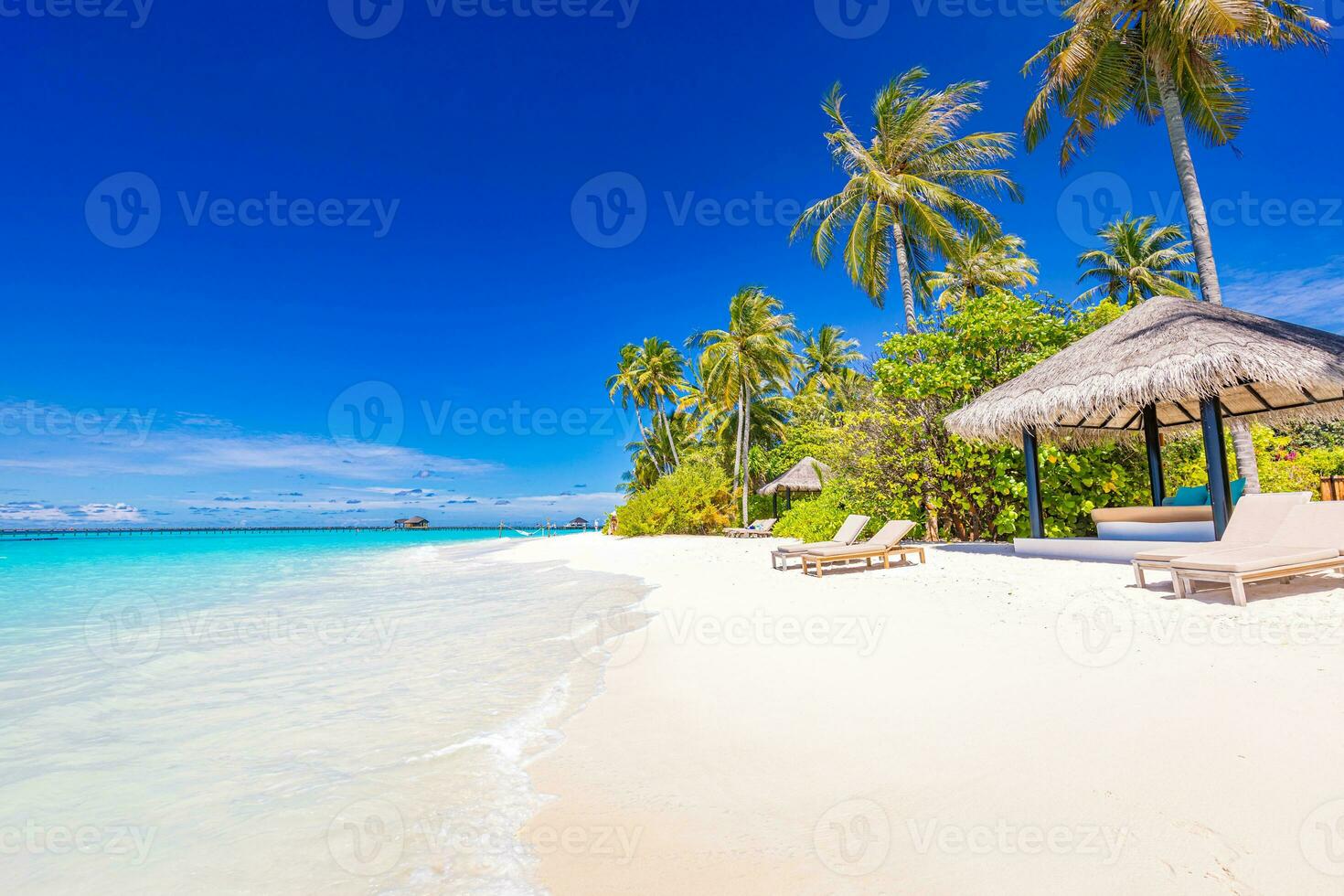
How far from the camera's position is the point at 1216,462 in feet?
23.8

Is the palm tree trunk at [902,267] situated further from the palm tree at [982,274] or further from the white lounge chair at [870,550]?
the white lounge chair at [870,550]

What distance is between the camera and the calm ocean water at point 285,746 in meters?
2.36

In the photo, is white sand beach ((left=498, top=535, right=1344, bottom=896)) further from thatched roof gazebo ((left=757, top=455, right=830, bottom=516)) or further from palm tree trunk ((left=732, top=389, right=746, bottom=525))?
palm tree trunk ((left=732, top=389, right=746, bottom=525))

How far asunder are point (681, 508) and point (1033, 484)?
14703 millimetres

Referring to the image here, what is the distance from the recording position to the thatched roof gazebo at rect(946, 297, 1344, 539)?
23.1 feet

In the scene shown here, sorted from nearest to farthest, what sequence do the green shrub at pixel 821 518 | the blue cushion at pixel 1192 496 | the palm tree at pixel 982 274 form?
the blue cushion at pixel 1192 496
the green shrub at pixel 821 518
the palm tree at pixel 982 274

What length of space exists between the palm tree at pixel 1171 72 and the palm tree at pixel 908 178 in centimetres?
242

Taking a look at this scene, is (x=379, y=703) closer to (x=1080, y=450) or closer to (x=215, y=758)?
(x=215, y=758)

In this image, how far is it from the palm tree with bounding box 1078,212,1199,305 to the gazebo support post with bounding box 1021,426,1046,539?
18.3 metres

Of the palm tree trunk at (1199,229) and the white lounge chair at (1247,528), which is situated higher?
the palm tree trunk at (1199,229)

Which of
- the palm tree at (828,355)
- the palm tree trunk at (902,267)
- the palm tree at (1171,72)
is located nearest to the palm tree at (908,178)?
the palm tree trunk at (902,267)

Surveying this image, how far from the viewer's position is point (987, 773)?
2.54 metres

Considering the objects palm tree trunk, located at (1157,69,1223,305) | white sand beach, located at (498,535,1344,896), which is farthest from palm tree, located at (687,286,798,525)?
white sand beach, located at (498,535,1344,896)

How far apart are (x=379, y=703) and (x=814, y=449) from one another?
11.0 meters
